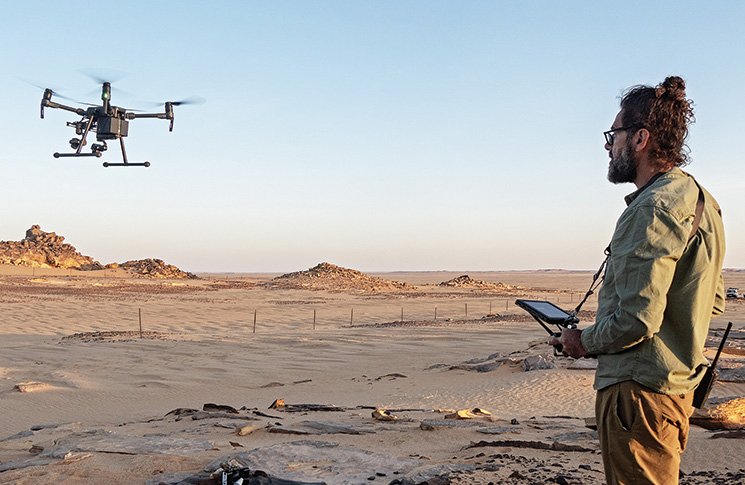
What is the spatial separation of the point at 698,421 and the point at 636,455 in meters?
3.92

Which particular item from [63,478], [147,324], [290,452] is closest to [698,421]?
[290,452]

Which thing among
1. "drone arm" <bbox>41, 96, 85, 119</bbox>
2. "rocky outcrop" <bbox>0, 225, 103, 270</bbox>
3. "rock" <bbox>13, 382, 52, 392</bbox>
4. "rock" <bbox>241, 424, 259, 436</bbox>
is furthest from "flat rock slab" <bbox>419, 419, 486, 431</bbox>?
"rocky outcrop" <bbox>0, 225, 103, 270</bbox>

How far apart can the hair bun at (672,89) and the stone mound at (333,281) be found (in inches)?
2002

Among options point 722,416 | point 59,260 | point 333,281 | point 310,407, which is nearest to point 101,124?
point 310,407

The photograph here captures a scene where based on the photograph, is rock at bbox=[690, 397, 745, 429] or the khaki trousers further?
rock at bbox=[690, 397, 745, 429]

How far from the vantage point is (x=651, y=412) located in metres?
2.16

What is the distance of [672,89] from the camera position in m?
2.38

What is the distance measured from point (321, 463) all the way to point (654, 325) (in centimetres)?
299

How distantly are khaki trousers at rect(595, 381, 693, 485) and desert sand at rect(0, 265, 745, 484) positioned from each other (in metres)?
1.85

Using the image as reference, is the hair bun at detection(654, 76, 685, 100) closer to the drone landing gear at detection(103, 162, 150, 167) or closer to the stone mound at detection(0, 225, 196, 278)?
the drone landing gear at detection(103, 162, 150, 167)

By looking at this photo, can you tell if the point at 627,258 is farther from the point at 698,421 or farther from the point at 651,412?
the point at 698,421

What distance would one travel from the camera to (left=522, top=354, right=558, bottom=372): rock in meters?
10.3

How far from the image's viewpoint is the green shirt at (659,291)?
2.11m

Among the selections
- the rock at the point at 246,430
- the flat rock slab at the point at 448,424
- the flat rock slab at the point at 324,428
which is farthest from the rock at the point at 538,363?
the rock at the point at 246,430
